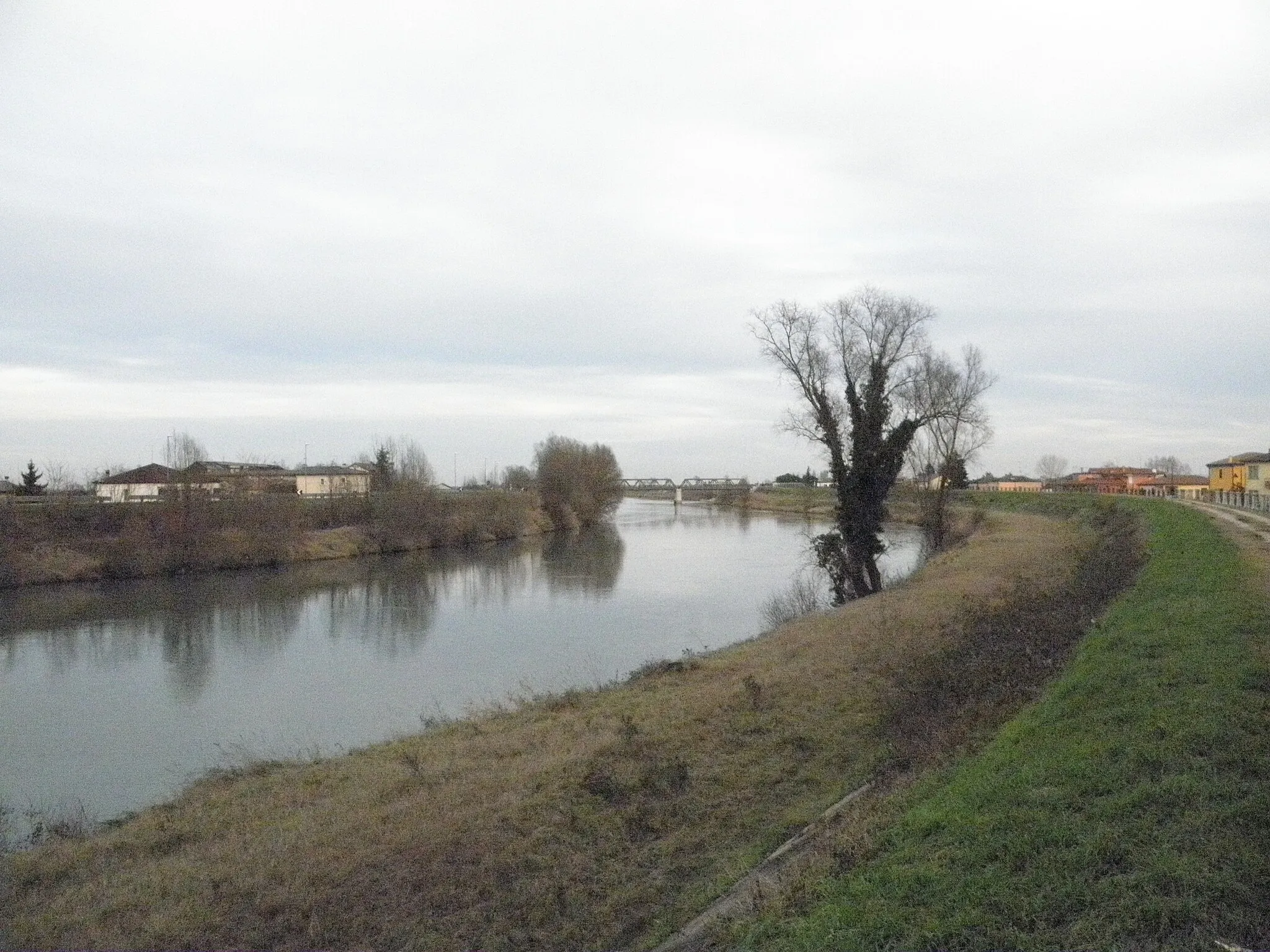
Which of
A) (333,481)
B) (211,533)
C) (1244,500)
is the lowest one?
(211,533)

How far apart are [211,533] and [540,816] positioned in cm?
3589

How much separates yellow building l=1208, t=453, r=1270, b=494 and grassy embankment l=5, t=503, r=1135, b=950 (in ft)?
126

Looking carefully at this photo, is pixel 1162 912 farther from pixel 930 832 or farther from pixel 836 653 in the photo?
pixel 836 653

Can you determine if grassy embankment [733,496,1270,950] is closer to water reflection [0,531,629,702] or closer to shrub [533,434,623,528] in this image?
water reflection [0,531,629,702]

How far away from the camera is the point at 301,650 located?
69.6 feet

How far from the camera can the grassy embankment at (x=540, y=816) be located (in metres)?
6.43

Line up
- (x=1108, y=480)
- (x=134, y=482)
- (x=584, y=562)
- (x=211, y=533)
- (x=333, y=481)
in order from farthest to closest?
(x=1108, y=480) → (x=333, y=481) → (x=134, y=482) → (x=584, y=562) → (x=211, y=533)

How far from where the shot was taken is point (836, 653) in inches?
540

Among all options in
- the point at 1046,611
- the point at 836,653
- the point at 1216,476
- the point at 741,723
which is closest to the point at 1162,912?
the point at 741,723

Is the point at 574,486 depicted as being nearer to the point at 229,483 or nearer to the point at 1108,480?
the point at 229,483

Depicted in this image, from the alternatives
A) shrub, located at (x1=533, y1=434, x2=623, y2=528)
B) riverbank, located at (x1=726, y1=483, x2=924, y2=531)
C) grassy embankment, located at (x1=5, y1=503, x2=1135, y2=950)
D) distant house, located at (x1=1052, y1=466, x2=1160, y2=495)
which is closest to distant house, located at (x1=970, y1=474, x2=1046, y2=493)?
distant house, located at (x1=1052, y1=466, x2=1160, y2=495)

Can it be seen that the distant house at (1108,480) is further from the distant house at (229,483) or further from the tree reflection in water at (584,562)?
the distant house at (229,483)

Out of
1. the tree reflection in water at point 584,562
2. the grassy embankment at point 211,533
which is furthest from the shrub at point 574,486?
the grassy embankment at point 211,533

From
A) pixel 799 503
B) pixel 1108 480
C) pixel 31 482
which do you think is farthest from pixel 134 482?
pixel 1108 480
